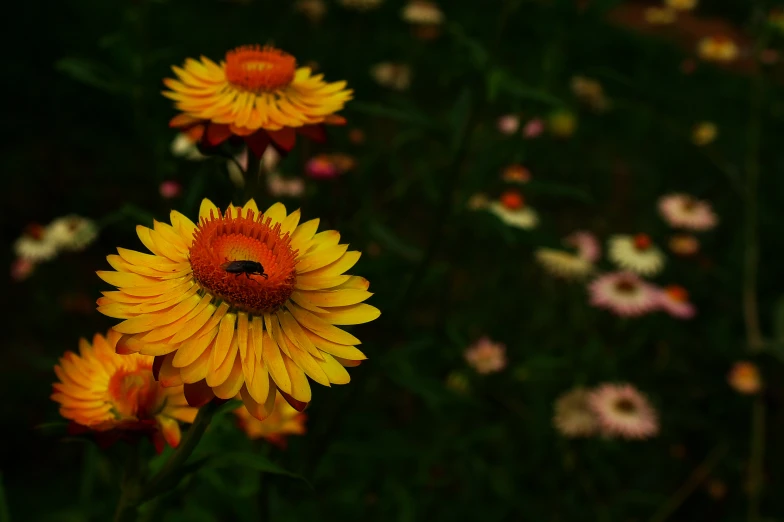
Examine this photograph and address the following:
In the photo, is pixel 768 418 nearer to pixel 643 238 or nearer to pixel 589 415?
pixel 643 238

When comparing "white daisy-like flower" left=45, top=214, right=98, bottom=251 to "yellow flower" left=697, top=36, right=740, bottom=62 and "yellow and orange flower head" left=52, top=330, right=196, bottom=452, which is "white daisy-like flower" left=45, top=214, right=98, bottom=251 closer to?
"yellow and orange flower head" left=52, top=330, right=196, bottom=452

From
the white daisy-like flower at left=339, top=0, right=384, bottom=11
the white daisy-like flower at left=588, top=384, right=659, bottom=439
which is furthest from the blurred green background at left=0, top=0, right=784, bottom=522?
the white daisy-like flower at left=339, top=0, right=384, bottom=11

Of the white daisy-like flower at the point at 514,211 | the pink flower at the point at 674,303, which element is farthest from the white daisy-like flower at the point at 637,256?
the white daisy-like flower at the point at 514,211

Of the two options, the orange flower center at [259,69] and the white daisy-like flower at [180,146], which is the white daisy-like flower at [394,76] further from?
the orange flower center at [259,69]

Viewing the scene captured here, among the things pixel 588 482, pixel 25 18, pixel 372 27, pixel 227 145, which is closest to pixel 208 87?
pixel 227 145

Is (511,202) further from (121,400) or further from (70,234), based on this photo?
(121,400)

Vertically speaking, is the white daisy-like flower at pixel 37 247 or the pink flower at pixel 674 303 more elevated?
the pink flower at pixel 674 303
